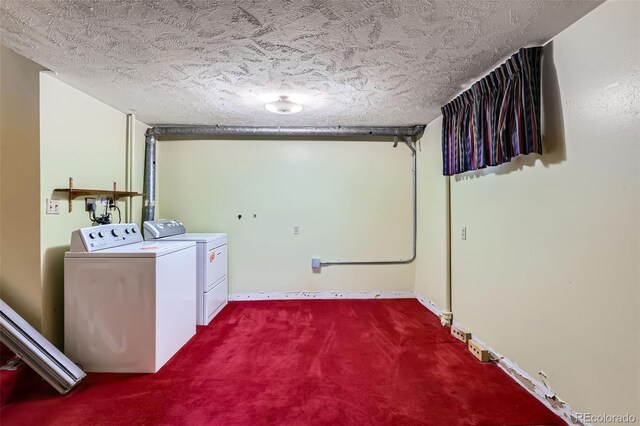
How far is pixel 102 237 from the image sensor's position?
2.25 meters

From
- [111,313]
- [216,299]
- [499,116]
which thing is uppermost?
[499,116]

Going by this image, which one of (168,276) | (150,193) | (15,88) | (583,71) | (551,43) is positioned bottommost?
(168,276)

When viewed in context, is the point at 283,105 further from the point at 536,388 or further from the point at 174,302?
the point at 536,388

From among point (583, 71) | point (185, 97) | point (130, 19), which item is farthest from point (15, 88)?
point (583, 71)

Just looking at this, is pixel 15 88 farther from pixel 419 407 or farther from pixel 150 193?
pixel 419 407

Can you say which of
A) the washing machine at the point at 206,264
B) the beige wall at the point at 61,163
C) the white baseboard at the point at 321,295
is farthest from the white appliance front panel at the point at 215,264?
the beige wall at the point at 61,163

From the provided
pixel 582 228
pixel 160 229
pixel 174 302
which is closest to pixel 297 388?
pixel 174 302

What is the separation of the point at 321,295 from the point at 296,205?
4.11 feet

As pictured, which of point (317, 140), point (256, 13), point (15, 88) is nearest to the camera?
point (256, 13)

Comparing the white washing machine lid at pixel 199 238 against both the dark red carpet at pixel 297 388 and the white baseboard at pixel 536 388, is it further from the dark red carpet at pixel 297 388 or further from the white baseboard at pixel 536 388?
the white baseboard at pixel 536 388

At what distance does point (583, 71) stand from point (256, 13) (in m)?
1.74

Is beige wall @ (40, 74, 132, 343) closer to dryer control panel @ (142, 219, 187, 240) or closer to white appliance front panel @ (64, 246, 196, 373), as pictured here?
white appliance front panel @ (64, 246, 196, 373)

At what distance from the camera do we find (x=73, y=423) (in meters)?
1.55

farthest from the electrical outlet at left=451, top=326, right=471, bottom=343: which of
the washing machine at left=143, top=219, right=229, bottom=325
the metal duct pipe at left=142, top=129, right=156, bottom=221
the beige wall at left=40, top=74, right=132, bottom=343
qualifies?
the metal duct pipe at left=142, top=129, right=156, bottom=221
